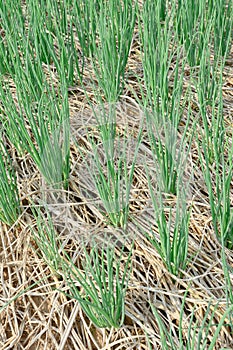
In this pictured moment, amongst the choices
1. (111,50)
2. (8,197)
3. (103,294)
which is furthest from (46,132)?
(103,294)

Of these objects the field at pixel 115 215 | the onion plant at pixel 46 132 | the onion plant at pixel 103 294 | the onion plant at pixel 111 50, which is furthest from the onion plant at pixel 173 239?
the onion plant at pixel 111 50

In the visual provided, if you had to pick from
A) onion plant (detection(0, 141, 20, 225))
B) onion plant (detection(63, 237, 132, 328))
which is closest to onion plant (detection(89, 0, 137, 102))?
onion plant (detection(0, 141, 20, 225))

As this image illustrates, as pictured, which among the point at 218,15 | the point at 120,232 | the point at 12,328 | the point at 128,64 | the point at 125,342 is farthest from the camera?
the point at 128,64

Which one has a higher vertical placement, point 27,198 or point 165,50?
point 165,50

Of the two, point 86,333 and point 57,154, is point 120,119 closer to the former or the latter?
point 57,154

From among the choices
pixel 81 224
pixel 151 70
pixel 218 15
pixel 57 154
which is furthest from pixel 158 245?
pixel 218 15

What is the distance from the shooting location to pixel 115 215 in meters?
1.55

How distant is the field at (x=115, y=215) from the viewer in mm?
1360

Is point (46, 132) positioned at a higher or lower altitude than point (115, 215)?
higher

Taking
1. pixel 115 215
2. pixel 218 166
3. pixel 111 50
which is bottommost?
pixel 115 215

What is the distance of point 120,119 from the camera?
6.32 ft

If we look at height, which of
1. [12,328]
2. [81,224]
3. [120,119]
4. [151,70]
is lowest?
[12,328]

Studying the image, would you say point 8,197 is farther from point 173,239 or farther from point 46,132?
point 173,239

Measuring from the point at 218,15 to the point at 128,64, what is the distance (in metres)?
0.42
